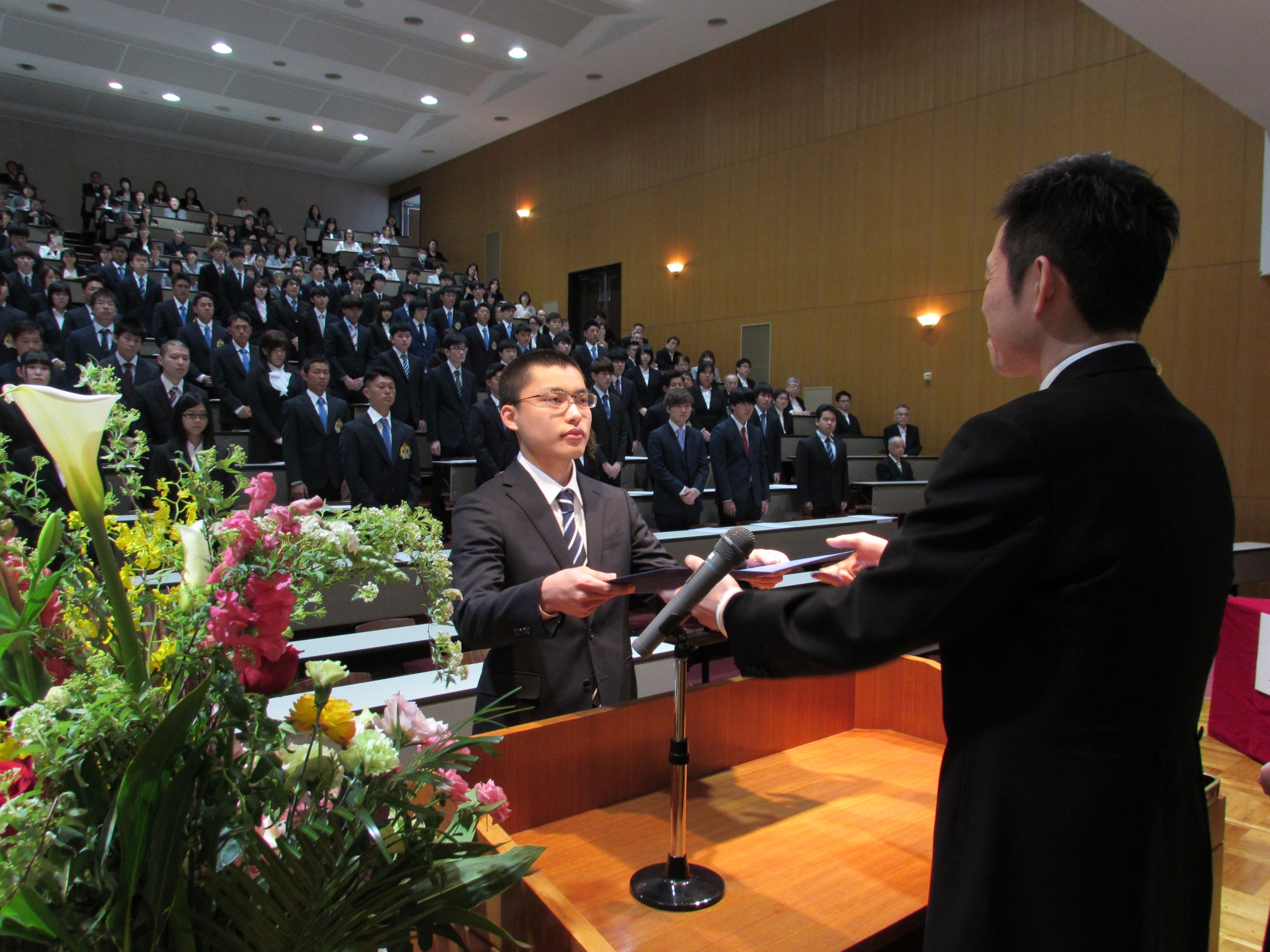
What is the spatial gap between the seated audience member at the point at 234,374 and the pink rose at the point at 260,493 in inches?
222

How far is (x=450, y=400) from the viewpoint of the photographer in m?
6.68

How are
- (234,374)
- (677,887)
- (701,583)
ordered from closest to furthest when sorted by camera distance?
(701,583) → (677,887) → (234,374)

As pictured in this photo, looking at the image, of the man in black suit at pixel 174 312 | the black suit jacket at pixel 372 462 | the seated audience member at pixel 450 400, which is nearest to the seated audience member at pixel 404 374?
the seated audience member at pixel 450 400

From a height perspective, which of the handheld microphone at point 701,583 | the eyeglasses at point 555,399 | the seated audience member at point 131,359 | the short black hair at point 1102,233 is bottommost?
the handheld microphone at point 701,583

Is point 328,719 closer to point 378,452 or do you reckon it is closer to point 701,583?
point 701,583

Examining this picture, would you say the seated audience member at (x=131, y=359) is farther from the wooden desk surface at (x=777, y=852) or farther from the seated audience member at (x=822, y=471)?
the wooden desk surface at (x=777, y=852)

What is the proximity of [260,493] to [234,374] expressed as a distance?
19.4 feet

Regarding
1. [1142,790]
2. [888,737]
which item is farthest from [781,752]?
[1142,790]

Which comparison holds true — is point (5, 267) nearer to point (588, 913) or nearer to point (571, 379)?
point (571, 379)

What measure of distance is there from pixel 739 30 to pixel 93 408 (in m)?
11.5

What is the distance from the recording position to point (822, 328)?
10078mm

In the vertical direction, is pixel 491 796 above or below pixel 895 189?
below

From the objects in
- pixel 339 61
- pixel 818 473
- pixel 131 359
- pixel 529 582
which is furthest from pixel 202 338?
pixel 339 61

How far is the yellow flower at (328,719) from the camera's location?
0.67 m
